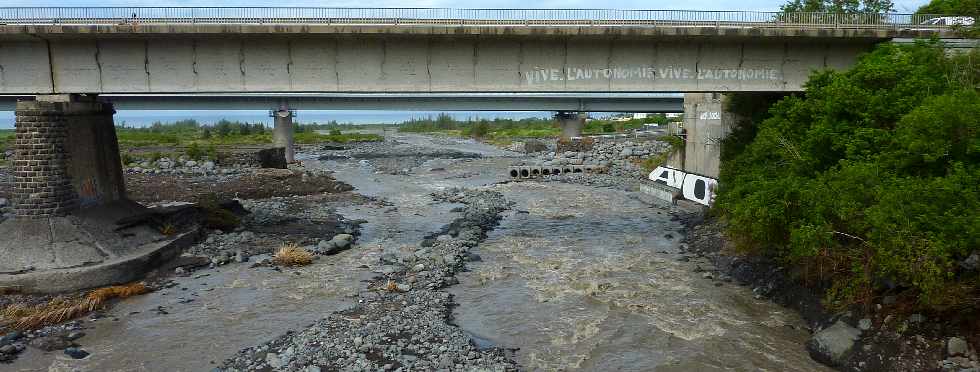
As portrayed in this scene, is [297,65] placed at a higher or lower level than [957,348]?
higher

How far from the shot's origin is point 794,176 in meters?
15.5

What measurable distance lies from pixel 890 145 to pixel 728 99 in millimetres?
13517

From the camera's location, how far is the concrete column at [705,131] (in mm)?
27297

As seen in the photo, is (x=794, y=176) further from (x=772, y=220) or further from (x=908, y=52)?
(x=908, y=52)

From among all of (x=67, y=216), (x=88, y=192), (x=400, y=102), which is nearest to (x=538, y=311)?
(x=67, y=216)

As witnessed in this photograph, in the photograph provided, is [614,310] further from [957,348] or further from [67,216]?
[67,216]

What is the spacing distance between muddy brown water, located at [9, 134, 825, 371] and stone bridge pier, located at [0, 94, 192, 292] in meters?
2.36

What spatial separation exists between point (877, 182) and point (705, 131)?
17.0 m

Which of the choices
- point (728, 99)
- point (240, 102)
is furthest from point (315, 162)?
point (728, 99)

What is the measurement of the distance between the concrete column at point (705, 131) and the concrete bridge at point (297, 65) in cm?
664

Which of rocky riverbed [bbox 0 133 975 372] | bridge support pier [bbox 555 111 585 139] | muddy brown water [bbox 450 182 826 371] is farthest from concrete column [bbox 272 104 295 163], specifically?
muddy brown water [bbox 450 182 826 371]

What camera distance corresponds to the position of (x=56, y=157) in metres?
19.2

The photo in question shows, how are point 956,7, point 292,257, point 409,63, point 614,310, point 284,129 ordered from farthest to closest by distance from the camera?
point 284,129, point 956,7, point 292,257, point 409,63, point 614,310

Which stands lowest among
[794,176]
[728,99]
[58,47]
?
[794,176]
